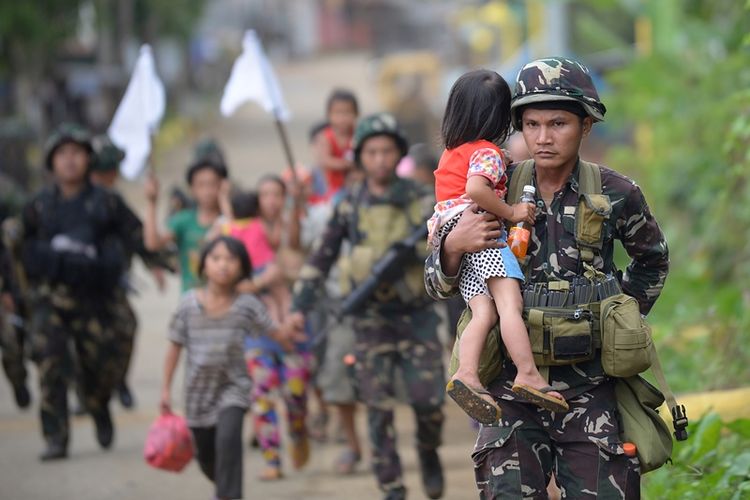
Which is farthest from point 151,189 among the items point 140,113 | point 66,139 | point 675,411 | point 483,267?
point 675,411

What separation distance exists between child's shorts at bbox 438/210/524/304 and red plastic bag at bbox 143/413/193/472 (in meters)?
2.65

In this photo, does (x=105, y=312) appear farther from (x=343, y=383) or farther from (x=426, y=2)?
(x=426, y=2)

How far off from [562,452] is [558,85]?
121 cm

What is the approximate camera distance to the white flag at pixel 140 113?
28.8ft

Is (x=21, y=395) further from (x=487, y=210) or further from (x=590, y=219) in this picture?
(x=590, y=219)

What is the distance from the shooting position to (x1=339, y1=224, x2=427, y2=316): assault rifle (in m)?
7.05

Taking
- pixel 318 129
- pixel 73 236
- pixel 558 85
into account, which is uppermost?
pixel 318 129

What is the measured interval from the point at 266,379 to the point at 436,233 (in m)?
3.79

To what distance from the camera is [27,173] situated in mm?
24484

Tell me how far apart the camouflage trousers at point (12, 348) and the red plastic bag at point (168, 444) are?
339 centimetres

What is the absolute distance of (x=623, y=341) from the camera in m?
4.44

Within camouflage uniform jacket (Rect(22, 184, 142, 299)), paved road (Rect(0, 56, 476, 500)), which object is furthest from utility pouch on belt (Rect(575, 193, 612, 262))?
camouflage uniform jacket (Rect(22, 184, 142, 299))

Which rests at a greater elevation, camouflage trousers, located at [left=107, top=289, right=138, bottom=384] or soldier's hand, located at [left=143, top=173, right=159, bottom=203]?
soldier's hand, located at [left=143, top=173, right=159, bottom=203]

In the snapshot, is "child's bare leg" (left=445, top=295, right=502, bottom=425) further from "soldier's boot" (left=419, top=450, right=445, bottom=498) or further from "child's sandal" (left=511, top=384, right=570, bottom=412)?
"soldier's boot" (left=419, top=450, right=445, bottom=498)
